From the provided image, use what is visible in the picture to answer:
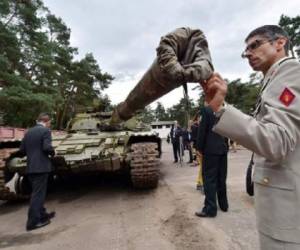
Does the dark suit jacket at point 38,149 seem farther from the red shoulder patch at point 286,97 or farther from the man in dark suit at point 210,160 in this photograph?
the red shoulder patch at point 286,97

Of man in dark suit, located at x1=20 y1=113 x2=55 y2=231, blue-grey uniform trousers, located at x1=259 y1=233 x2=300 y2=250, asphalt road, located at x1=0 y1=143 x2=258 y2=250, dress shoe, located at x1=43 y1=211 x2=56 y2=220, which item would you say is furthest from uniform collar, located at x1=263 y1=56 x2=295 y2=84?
dress shoe, located at x1=43 y1=211 x2=56 y2=220

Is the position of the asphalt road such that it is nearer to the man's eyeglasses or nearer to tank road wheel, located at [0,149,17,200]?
tank road wheel, located at [0,149,17,200]

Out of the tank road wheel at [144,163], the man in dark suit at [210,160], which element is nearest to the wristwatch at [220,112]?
the man in dark suit at [210,160]

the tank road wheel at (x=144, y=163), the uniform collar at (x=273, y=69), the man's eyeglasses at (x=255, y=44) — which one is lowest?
the tank road wheel at (x=144, y=163)

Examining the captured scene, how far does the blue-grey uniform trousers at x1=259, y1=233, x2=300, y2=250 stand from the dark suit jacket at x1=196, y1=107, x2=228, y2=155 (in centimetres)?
313

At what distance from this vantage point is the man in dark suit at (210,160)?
14.5ft

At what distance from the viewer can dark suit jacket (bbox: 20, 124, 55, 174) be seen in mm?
4750

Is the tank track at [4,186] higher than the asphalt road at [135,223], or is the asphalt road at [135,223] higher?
the tank track at [4,186]

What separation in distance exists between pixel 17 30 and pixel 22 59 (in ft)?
5.90

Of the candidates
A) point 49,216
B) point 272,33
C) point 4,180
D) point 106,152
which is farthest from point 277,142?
point 4,180

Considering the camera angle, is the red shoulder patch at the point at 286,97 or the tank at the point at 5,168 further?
the tank at the point at 5,168

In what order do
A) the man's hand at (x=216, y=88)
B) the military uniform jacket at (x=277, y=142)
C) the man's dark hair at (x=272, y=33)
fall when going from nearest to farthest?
1. the military uniform jacket at (x=277, y=142)
2. the man's hand at (x=216, y=88)
3. the man's dark hair at (x=272, y=33)

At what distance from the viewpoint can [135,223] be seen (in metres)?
4.31

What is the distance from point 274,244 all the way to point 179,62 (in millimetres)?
854
